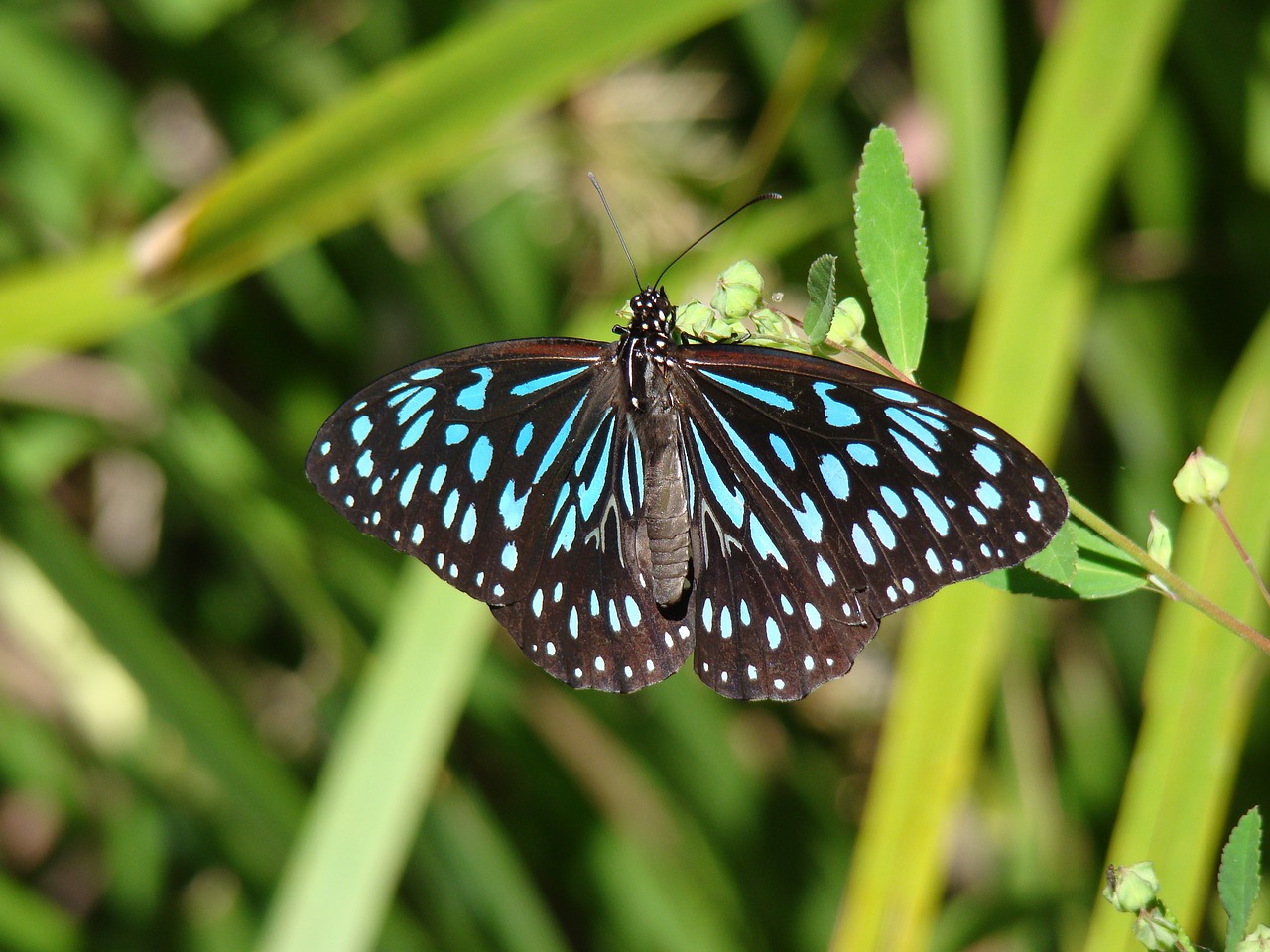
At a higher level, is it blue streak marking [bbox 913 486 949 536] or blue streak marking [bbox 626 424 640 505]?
blue streak marking [bbox 626 424 640 505]

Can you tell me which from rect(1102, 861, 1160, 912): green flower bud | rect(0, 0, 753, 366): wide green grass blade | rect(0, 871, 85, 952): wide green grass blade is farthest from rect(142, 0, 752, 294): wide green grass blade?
rect(0, 871, 85, 952): wide green grass blade

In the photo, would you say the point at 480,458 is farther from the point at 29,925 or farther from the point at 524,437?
the point at 29,925

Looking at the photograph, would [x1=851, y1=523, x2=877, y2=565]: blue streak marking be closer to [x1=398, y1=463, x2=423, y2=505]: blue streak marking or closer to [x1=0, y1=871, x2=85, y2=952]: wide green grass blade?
[x1=398, y1=463, x2=423, y2=505]: blue streak marking

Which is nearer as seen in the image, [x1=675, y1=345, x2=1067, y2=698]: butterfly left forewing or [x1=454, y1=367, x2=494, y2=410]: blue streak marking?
[x1=675, y1=345, x2=1067, y2=698]: butterfly left forewing

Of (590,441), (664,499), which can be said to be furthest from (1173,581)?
(590,441)

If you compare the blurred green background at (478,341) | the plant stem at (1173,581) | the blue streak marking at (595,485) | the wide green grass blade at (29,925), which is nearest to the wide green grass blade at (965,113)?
the blurred green background at (478,341)

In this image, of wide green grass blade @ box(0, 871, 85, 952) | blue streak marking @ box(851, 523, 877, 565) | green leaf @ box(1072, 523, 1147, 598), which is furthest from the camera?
wide green grass blade @ box(0, 871, 85, 952)

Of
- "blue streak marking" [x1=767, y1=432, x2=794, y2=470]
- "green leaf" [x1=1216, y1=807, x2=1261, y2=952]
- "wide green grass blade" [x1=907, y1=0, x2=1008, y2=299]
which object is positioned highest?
"wide green grass blade" [x1=907, y1=0, x2=1008, y2=299]
